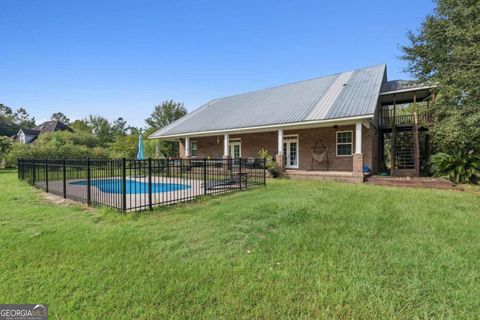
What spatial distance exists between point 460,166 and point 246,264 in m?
11.7

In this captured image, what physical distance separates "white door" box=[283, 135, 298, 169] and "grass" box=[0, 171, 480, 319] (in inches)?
400

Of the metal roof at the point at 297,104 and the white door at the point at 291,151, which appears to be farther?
the white door at the point at 291,151

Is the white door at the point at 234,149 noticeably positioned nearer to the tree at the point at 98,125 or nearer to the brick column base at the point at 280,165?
the brick column base at the point at 280,165

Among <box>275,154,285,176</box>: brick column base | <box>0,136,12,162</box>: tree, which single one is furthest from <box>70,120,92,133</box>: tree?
<box>275,154,285,176</box>: brick column base

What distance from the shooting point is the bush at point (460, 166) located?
9766 mm

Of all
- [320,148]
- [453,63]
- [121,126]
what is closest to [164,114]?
[121,126]

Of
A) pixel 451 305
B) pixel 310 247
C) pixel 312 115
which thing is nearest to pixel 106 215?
pixel 310 247

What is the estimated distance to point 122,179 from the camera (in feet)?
18.4

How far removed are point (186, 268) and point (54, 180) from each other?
395 inches

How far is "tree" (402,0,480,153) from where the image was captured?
8688mm

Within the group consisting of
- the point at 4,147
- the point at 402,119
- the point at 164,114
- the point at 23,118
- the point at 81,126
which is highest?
the point at 23,118

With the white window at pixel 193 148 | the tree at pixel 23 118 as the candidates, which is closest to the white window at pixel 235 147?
the white window at pixel 193 148

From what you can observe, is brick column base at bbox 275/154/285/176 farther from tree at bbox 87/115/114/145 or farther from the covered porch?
tree at bbox 87/115/114/145

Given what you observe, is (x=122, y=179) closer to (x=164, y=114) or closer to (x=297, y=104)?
(x=297, y=104)
